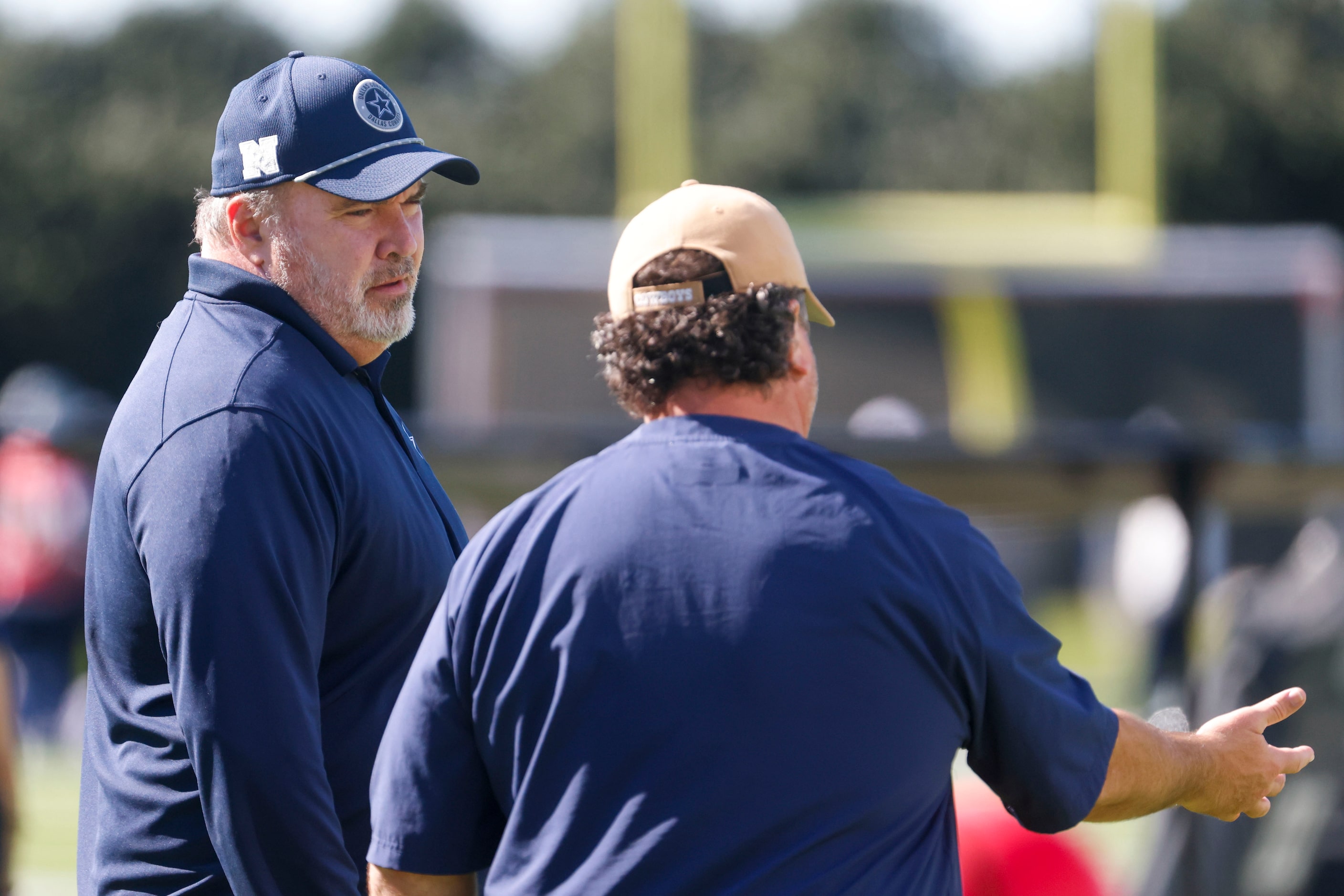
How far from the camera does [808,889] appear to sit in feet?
4.43

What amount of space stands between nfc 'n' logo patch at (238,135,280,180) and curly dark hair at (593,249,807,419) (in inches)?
22.7

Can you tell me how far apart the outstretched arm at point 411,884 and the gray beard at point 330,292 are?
73 centimetres

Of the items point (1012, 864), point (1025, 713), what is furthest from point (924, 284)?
point (1025, 713)

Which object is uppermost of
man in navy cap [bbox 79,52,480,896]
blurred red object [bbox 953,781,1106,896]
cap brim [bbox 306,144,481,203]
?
cap brim [bbox 306,144,481,203]

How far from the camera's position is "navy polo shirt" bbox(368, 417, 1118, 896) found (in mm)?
1359

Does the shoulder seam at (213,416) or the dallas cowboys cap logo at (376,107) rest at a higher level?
the dallas cowboys cap logo at (376,107)

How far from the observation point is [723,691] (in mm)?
1360

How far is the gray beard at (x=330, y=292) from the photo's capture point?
6.03ft

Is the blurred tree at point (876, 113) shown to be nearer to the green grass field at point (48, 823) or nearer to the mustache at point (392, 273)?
the green grass field at point (48, 823)

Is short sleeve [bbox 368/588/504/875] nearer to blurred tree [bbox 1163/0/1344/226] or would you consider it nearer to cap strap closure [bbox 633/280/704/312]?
cap strap closure [bbox 633/280/704/312]

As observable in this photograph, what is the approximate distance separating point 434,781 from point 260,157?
87 centimetres

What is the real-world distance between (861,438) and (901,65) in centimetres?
2907

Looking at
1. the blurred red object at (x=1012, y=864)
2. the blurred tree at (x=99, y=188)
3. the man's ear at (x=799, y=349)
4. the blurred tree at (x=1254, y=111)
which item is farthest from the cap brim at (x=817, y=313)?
the blurred tree at (x=1254, y=111)

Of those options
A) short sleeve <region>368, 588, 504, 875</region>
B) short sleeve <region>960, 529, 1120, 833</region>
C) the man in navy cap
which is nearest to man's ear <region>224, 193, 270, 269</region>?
the man in navy cap
